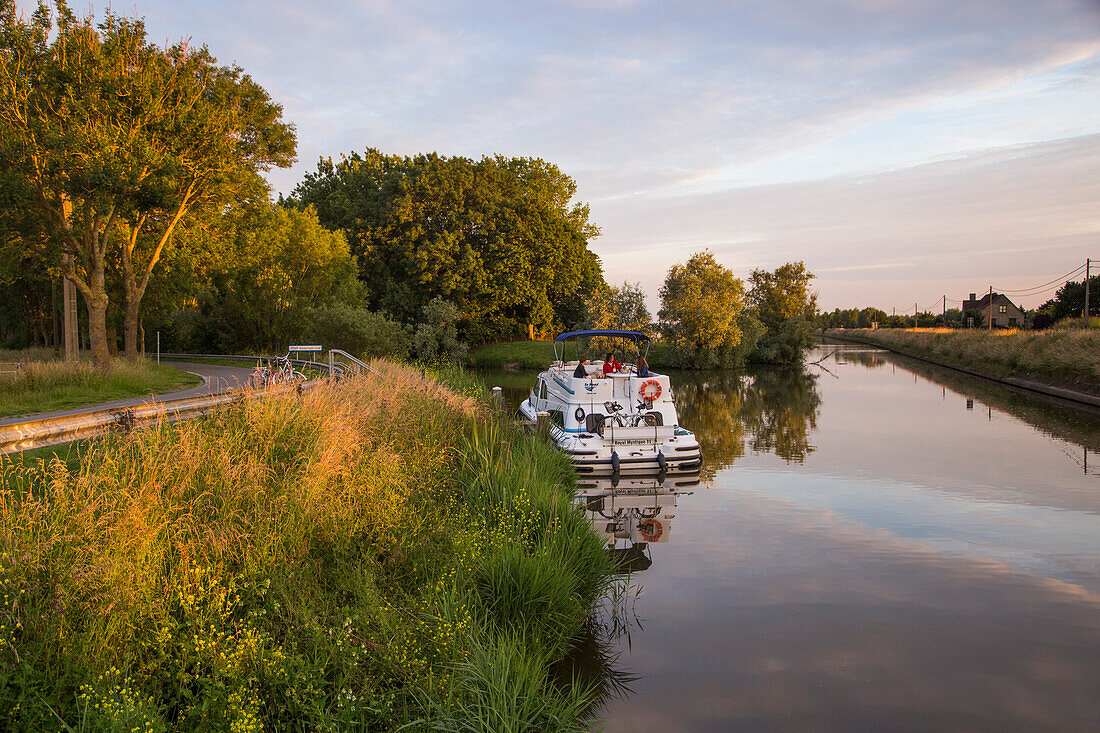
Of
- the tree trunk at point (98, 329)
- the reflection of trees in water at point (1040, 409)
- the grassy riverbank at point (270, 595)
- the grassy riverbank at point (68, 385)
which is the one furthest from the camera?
the tree trunk at point (98, 329)

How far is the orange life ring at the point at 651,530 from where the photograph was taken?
36.7 feet

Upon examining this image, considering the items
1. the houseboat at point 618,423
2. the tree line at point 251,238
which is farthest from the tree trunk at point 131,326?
the houseboat at point 618,423

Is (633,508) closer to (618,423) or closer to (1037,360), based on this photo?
(618,423)

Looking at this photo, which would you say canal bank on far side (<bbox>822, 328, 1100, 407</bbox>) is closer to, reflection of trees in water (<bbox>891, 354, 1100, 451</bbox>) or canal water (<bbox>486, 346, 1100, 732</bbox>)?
reflection of trees in water (<bbox>891, 354, 1100, 451</bbox>)

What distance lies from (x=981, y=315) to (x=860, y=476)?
10819 cm

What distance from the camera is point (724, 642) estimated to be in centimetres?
727

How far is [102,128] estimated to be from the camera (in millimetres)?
19844

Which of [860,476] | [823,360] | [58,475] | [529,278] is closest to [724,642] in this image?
[58,475]

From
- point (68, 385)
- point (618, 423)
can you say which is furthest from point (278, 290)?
point (618, 423)

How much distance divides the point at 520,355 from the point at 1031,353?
33.9 m

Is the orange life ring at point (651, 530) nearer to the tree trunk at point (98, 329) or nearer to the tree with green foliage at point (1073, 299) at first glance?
the tree trunk at point (98, 329)

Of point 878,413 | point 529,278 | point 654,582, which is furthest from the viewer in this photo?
point 529,278

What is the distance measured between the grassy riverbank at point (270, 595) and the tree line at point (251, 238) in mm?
16846

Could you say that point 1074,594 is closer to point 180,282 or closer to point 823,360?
point 180,282
